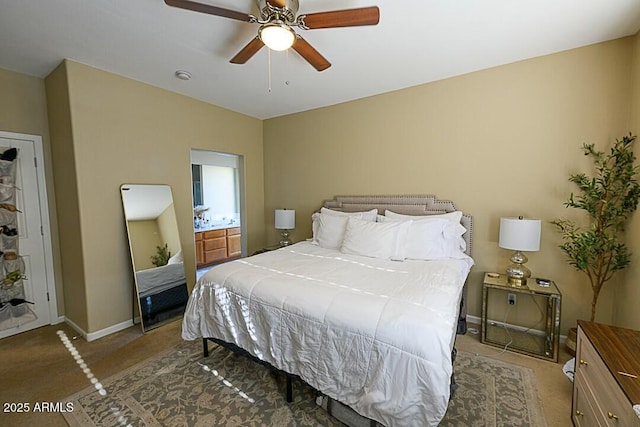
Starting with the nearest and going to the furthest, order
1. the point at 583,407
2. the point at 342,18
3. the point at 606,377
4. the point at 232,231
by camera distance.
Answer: the point at 606,377, the point at 583,407, the point at 342,18, the point at 232,231

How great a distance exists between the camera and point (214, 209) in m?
5.91

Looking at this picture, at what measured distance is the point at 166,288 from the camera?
3.10m

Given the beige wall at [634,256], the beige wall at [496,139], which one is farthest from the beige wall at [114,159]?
the beige wall at [634,256]

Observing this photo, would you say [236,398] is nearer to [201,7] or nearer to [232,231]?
[201,7]

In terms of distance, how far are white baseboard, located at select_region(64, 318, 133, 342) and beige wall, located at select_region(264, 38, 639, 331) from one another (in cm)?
294

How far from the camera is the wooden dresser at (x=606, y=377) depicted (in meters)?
1.02

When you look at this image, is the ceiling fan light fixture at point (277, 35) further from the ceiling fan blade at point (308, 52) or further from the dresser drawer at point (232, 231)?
the dresser drawer at point (232, 231)

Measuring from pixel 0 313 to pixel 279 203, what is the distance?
329cm

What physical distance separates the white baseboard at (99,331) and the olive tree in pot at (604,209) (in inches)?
171

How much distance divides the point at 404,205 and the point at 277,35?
224 centimetres

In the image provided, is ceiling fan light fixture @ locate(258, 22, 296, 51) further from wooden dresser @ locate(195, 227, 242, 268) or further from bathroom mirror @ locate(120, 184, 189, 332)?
wooden dresser @ locate(195, 227, 242, 268)

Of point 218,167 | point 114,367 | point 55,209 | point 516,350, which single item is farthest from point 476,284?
point 218,167

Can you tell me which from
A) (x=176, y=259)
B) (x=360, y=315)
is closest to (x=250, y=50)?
(x=360, y=315)

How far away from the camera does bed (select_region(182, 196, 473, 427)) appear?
1.28 metres
